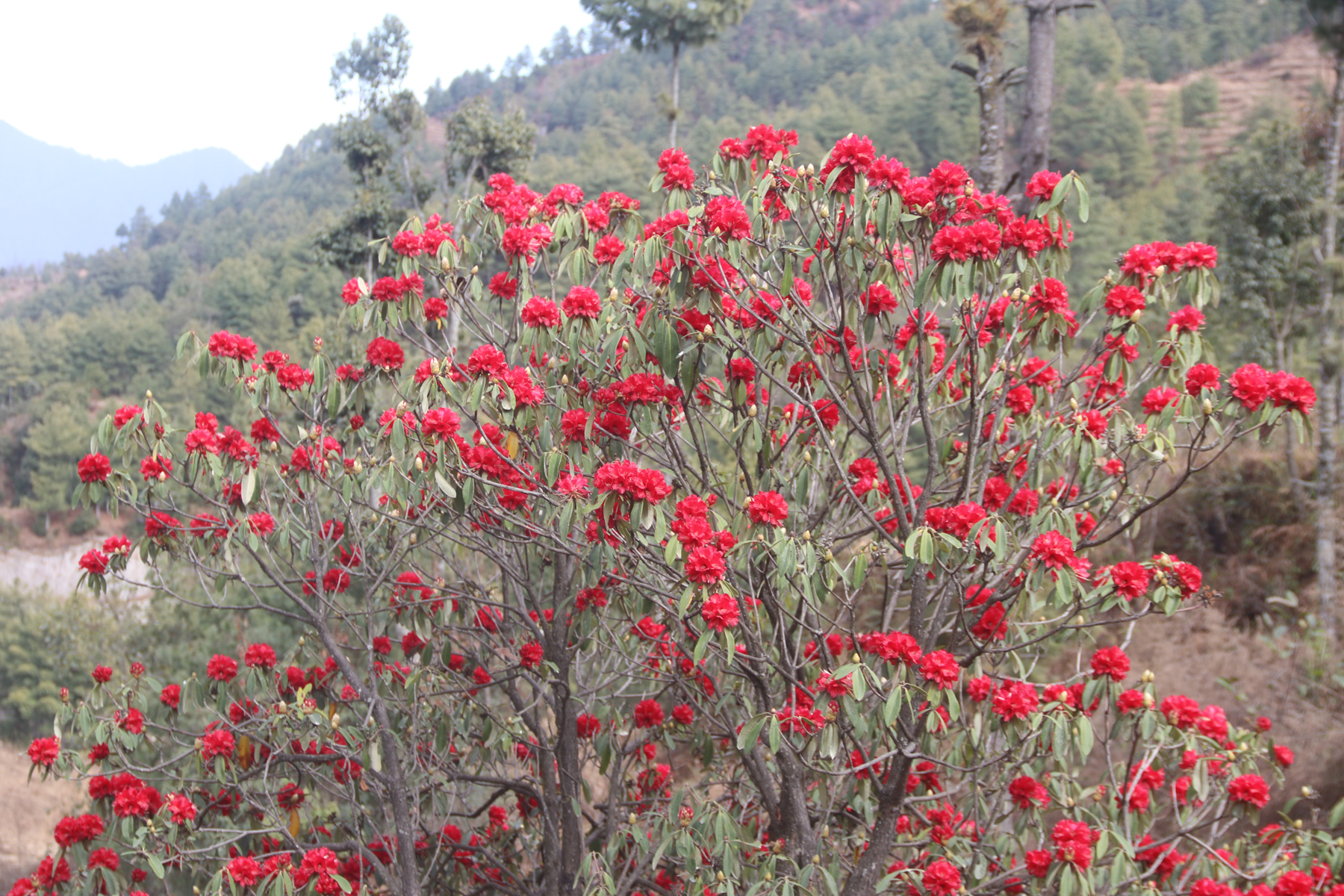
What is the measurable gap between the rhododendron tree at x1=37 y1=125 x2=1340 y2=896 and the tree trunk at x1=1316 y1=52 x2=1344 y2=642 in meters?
4.66

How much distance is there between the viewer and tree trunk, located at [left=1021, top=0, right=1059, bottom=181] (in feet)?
14.7

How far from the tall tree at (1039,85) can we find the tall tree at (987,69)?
0.12 meters

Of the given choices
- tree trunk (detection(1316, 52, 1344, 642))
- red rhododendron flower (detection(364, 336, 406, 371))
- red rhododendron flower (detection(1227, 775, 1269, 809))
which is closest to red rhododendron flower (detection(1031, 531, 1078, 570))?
red rhododendron flower (detection(1227, 775, 1269, 809))

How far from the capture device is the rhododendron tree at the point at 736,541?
7.42ft

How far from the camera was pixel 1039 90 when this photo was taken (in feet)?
14.8

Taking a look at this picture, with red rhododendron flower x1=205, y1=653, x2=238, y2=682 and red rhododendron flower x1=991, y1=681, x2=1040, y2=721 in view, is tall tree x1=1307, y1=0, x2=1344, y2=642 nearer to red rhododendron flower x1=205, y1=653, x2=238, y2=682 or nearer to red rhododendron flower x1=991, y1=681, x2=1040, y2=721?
red rhododendron flower x1=991, y1=681, x2=1040, y2=721

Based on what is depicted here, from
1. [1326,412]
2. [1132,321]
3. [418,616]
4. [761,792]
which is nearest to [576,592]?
[418,616]

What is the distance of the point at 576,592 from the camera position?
3.12 m

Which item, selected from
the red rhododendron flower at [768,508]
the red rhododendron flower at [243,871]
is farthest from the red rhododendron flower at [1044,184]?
the red rhododendron flower at [243,871]

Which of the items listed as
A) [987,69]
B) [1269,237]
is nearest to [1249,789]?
[987,69]

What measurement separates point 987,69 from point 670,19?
1254 cm

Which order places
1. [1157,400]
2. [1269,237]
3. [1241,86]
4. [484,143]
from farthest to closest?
[1241,86]
[484,143]
[1269,237]
[1157,400]

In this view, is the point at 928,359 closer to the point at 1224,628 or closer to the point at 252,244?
the point at 1224,628

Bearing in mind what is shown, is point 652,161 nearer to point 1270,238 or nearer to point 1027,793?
point 1270,238
